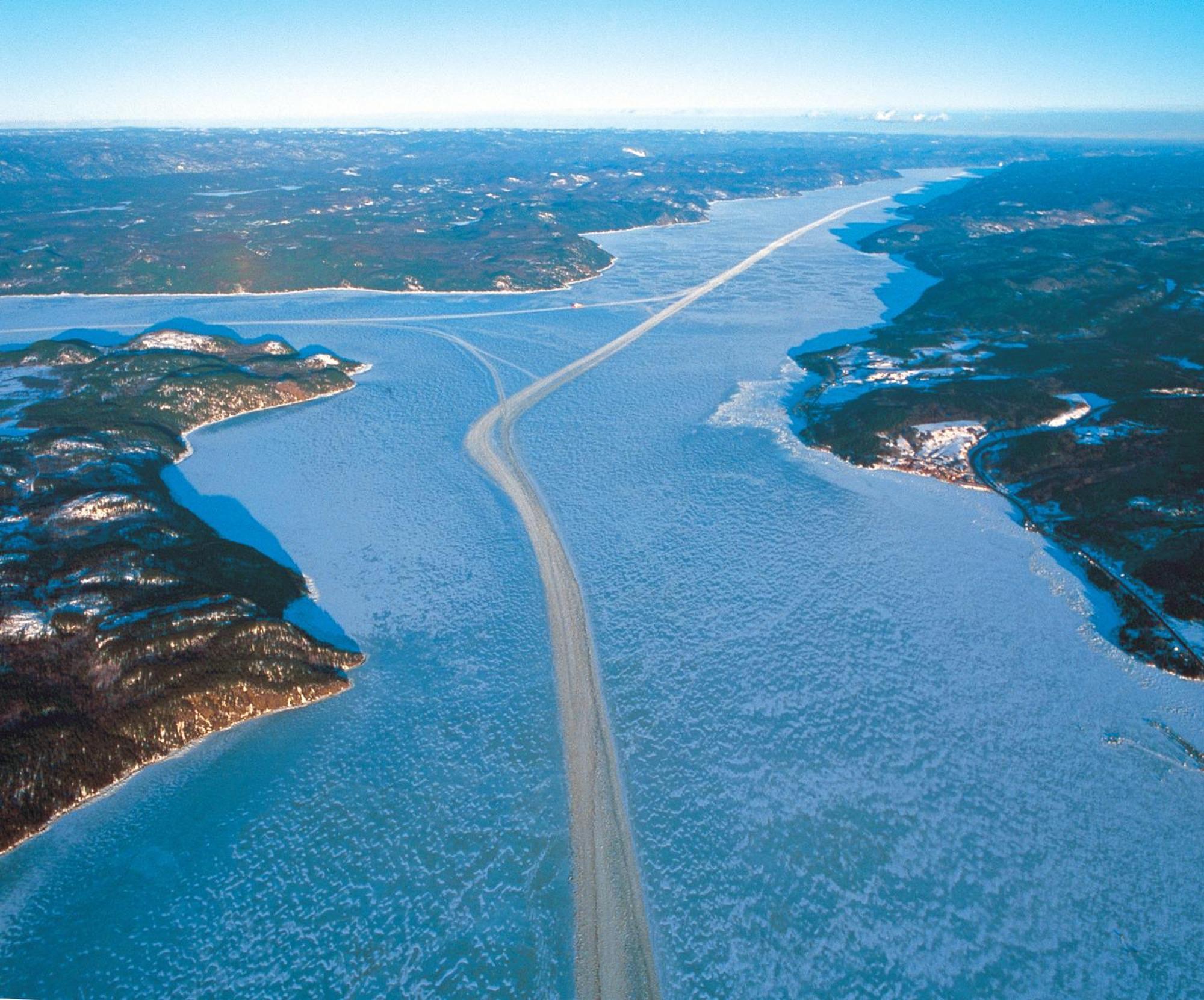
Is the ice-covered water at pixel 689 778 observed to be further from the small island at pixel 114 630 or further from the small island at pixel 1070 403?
the small island at pixel 1070 403

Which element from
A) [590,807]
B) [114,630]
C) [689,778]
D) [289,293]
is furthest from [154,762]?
[289,293]

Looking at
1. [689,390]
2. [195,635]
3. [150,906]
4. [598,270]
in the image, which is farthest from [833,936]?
[598,270]

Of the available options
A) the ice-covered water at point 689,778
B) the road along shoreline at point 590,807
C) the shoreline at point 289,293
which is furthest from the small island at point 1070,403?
the shoreline at point 289,293

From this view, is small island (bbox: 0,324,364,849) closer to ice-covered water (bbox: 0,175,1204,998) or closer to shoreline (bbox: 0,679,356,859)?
shoreline (bbox: 0,679,356,859)

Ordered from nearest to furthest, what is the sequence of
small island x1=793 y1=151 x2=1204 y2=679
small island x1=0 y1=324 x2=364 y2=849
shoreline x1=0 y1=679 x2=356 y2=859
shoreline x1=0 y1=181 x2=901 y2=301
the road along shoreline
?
1. the road along shoreline
2. shoreline x1=0 y1=679 x2=356 y2=859
3. small island x1=0 y1=324 x2=364 y2=849
4. small island x1=793 y1=151 x2=1204 y2=679
5. shoreline x1=0 y1=181 x2=901 y2=301

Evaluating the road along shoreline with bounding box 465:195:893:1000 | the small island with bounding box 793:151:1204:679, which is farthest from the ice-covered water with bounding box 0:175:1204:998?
the small island with bounding box 793:151:1204:679

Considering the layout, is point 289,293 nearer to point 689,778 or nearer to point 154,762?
point 154,762
